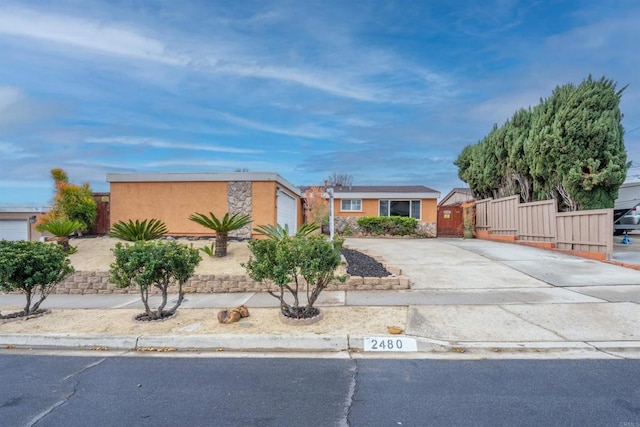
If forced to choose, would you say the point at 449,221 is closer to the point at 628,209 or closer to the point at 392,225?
the point at 392,225

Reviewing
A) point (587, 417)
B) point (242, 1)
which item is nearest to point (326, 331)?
point (587, 417)

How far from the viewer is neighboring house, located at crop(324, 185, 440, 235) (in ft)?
75.4

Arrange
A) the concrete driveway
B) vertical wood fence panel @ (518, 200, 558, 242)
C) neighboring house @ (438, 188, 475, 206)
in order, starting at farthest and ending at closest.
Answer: neighboring house @ (438, 188, 475, 206) < vertical wood fence panel @ (518, 200, 558, 242) < the concrete driveway

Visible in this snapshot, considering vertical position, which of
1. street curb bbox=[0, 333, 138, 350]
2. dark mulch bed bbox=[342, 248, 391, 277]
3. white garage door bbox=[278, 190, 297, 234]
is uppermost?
white garage door bbox=[278, 190, 297, 234]

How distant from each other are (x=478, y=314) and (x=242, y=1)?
33.0ft

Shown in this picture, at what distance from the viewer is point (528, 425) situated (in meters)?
2.93

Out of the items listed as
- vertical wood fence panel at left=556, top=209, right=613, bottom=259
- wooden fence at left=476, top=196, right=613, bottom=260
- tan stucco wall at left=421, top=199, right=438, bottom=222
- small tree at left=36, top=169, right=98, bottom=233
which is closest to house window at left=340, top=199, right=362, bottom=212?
tan stucco wall at left=421, top=199, right=438, bottom=222

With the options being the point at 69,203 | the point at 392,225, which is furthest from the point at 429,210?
the point at 69,203

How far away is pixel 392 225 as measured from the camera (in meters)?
21.5

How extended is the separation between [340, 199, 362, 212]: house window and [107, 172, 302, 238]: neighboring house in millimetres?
10342

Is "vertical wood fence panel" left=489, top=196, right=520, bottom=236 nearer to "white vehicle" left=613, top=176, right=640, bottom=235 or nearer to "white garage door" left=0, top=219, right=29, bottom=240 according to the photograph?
"white vehicle" left=613, top=176, right=640, bottom=235

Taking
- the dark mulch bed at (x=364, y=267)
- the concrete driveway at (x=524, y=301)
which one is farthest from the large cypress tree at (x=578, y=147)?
the dark mulch bed at (x=364, y=267)

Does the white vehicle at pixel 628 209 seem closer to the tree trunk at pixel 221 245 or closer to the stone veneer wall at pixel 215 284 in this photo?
the stone veneer wall at pixel 215 284

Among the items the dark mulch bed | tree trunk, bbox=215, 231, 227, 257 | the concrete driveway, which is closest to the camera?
the concrete driveway
